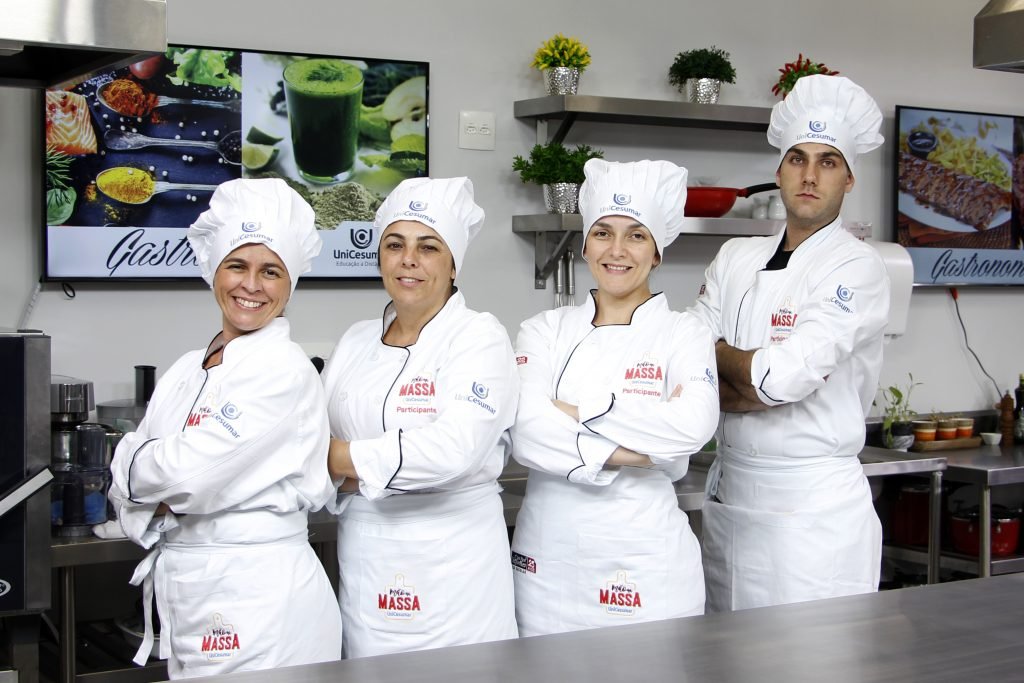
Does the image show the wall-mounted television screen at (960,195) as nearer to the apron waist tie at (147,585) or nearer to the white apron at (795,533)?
the white apron at (795,533)

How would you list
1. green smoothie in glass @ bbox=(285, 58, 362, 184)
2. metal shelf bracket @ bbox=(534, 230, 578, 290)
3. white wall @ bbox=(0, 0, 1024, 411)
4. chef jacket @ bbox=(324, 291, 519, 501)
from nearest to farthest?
chef jacket @ bbox=(324, 291, 519, 501), white wall @ bbox=(0, 0, 1024, 411), green smoothie in glass @ bbox=(285, 58, 362, 184), metal shelf bracket @ bbox=(534, 230, 578, 290)

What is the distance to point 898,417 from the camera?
4.38m

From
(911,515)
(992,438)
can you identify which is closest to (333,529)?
(911,515)

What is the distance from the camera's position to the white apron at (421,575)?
219cm

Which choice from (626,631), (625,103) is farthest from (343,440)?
(625,103)

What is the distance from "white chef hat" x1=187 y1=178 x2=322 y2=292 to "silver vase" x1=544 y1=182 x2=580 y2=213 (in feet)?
4.76

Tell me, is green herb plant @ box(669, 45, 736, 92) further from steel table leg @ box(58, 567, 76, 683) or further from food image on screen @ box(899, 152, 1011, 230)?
steel table leg @ box(58, 567, 76, 683)

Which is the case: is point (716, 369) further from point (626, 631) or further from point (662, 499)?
point (626, 631)

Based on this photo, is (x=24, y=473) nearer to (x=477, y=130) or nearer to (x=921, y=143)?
(x=477, y=130)

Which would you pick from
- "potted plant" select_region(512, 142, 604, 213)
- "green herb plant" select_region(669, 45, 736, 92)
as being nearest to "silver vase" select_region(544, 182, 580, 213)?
"potted plant" select_region(512, 142, 604, 213)

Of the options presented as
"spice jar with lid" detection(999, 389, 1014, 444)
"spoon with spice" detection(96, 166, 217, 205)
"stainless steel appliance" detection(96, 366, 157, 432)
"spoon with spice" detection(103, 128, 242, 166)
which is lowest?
"spice jar with lid" detection(999, 389, 1014, 444)

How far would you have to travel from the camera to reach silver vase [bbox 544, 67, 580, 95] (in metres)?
3.59

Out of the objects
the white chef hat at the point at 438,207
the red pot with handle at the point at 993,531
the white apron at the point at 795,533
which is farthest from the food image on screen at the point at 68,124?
the red pot with handle at the point at 993,531

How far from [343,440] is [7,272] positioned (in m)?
1.33
